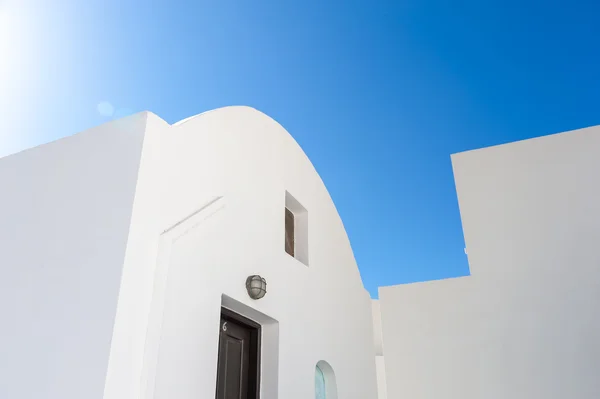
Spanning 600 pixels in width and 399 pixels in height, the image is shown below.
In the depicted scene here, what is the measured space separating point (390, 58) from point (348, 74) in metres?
0.79

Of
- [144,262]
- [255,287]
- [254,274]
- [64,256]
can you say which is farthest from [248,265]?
[64,256]

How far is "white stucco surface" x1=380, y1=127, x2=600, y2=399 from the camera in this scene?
7.54 meters

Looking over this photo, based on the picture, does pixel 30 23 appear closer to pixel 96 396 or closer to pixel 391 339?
pixel 96 396

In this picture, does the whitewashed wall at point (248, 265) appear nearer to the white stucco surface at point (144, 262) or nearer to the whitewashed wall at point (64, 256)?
the white stucco surface at point (144, 262)

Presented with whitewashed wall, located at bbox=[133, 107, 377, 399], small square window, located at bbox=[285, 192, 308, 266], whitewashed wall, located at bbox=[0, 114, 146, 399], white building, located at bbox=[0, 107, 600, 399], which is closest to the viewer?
whitewashed wall, located at bbox=[0, 114, 146, 399]

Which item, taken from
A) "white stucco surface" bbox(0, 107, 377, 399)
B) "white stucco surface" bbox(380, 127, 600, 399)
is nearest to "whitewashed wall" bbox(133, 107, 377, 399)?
"white stucco surface" bbox(0, 107, 377, 399)

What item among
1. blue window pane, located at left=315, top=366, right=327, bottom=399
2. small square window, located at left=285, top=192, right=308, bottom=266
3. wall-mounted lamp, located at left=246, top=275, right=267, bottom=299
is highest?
small square window, located at left=285, top=192, right=308, bottom=266

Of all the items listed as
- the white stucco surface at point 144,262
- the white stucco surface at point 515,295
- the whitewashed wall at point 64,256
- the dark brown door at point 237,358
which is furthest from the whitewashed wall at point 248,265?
the white stucco surface at point 515,295

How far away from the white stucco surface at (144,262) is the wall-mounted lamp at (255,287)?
0.09 meters

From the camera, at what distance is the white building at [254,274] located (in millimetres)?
3766

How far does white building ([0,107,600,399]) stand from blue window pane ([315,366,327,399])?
0.08 ft

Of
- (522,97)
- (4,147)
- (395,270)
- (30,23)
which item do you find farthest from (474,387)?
(30,23)

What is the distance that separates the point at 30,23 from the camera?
6.13m

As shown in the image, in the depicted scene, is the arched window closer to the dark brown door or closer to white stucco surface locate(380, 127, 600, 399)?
the dark brown door
